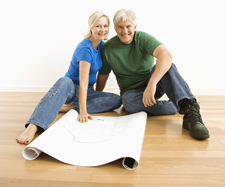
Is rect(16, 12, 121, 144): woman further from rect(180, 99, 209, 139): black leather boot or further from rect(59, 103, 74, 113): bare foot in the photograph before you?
rect(180, 99, 209, 139): black leather boot

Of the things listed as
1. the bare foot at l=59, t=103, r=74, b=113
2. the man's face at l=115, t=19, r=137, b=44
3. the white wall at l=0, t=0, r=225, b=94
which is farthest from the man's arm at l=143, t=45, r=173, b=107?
the white wall at l=0, t=0, r=225, b=94

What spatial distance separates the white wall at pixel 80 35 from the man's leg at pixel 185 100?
1.28 m

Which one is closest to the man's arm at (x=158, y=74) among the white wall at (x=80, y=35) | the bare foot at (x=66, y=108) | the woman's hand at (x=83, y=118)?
the woman's hand at (x=83, y=118)

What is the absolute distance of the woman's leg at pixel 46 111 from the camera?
4.40 ft

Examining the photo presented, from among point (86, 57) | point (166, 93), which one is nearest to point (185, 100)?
point (166, 93)

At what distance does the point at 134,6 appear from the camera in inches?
105

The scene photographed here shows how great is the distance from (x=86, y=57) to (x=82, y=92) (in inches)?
10.0

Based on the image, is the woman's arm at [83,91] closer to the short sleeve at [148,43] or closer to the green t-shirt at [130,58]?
the green t-shirt at [130,58]

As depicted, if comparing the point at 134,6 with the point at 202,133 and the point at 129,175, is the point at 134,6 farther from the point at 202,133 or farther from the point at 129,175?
the point at 129,175

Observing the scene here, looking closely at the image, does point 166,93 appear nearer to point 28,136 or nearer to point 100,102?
point 100,102

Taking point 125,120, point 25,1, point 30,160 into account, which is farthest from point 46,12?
point 30,160

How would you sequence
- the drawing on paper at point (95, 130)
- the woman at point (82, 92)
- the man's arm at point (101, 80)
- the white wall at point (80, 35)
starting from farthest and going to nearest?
the white wall at point (80, 35)
the man's arm at point (101, 80)
the woman at point (82, 92)
the drawing on paper at point (95, 130)

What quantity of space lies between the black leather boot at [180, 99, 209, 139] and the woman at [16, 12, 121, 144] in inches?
24.6

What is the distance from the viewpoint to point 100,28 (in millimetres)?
1675
